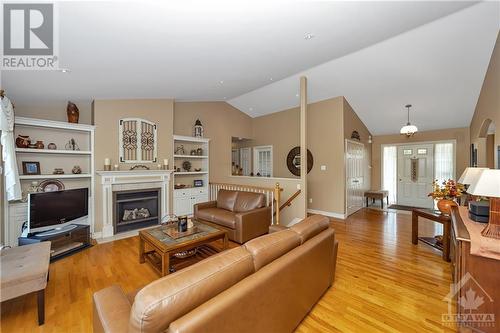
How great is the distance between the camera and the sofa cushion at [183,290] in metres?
0.91

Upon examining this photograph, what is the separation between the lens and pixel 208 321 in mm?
994

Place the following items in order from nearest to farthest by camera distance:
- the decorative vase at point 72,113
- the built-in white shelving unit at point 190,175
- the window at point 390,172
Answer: the decorative vase at point 72,113, the built-in white shelving unit at point 190,175, the window at point 390,172

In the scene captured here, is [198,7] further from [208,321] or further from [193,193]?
[193,193]

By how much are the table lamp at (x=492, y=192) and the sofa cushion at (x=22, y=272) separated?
3.69 meters

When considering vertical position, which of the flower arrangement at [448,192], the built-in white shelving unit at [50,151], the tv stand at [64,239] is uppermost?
the built-in white shelving unit at [50,151]

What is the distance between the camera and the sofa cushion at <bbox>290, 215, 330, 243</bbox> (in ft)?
6.25

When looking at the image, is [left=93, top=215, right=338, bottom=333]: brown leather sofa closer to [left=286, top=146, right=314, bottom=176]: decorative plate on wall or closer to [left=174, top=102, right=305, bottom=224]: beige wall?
[left=174, top=102, right=305, bottom=224]: beige wall

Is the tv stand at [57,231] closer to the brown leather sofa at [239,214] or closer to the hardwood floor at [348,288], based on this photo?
the hardwood floor at [348,288]

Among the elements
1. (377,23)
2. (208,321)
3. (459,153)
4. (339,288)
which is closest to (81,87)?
(208,321)

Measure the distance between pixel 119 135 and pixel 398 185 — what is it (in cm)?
814

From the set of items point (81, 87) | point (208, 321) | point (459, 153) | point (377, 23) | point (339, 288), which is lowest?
point (339, 288)

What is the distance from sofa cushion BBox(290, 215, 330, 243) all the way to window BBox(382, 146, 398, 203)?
6.38m

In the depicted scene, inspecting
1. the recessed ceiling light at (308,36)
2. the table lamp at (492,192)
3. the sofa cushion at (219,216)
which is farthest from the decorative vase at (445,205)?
the sofa cushion at (219,216)

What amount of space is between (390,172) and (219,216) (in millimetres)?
6354
